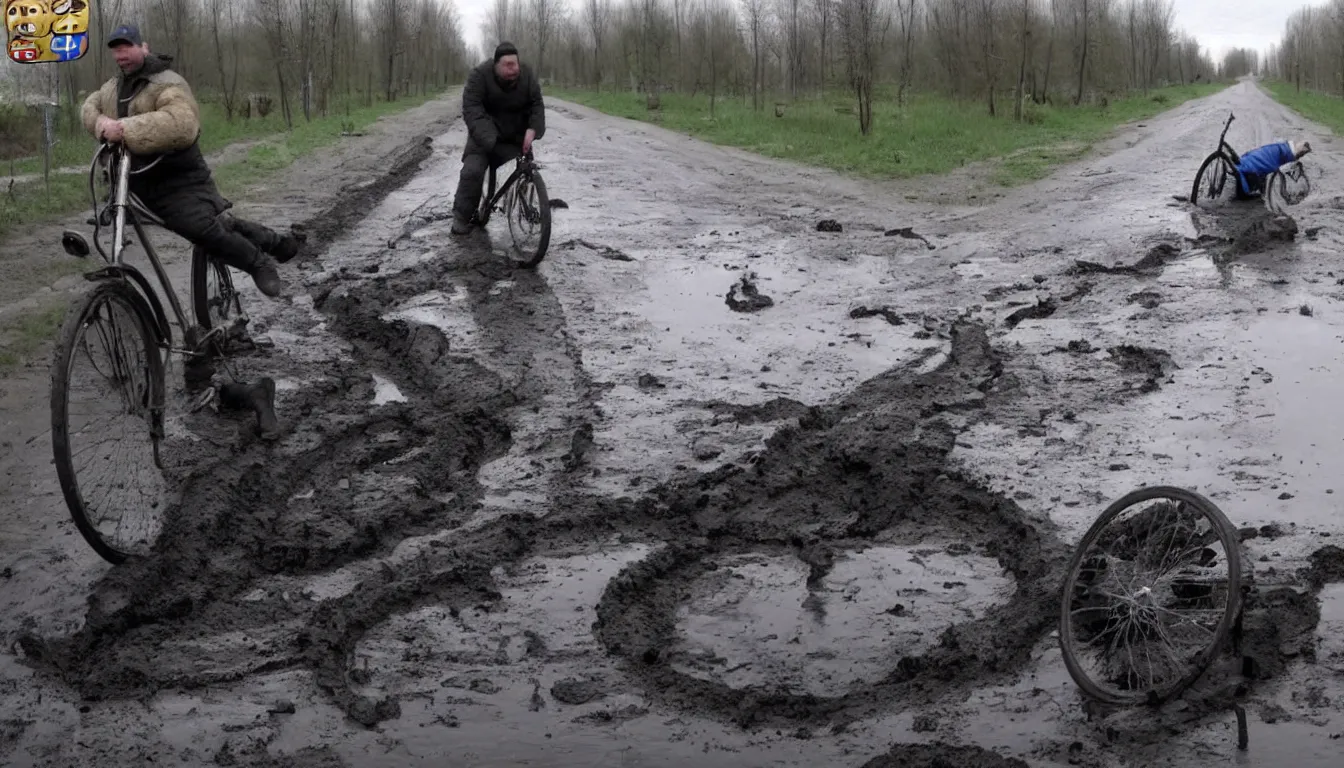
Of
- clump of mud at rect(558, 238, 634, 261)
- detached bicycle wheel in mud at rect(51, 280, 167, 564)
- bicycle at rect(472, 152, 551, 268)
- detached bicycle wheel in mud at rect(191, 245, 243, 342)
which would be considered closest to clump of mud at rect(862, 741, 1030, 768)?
detached bicycle wheel in mud at rect(51, 280, 167, 564)

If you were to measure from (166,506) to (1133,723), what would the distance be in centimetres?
380

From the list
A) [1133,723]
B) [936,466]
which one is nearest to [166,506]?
[936,466]

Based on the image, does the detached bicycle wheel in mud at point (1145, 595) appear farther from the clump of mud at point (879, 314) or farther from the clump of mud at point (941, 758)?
the clump of mud at point (879, 314)

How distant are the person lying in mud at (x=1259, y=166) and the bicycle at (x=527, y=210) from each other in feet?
25.5

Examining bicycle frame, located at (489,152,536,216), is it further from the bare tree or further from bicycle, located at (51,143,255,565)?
the bare tree

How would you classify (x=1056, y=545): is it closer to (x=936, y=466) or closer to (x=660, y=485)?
(x=936, y=466)

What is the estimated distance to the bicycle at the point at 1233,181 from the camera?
48.5ft

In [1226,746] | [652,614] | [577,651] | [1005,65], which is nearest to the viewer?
[1226,746]

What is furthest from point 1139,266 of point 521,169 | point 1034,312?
point 521,169

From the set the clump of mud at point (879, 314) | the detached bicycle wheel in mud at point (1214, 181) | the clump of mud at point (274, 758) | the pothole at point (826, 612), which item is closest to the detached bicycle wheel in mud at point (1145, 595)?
the pothole at point (826, 612)

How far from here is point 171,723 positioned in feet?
13.0

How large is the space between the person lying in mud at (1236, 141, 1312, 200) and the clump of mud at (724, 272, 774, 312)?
6.79 metres

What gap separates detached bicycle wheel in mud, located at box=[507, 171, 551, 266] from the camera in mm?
10961

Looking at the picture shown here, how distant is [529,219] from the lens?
11258 millimetres
